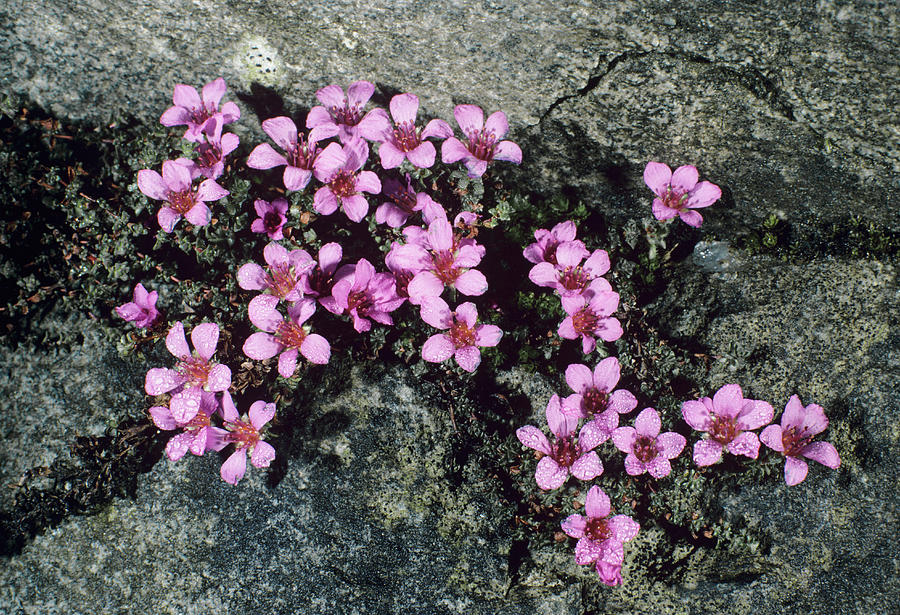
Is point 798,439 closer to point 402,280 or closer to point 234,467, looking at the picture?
point 402,280

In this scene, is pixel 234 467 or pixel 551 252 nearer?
pixel 234 467

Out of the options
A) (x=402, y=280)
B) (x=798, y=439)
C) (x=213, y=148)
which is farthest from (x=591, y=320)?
(x=213, y=148)

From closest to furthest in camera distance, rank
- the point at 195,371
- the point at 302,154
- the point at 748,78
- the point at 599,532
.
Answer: the point at 599,532
the point at 748,78
the point at 195,371
the point at 302,154

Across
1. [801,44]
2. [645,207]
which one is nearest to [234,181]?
[645,207]

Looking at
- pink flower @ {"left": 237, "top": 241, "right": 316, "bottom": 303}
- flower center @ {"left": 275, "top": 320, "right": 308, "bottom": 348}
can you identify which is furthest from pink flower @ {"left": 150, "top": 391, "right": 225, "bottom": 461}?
pink flower @ {"left": 237, "top": 241, "right": 316, "bottom": 303}

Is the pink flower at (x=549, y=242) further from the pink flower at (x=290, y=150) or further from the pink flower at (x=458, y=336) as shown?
the pink flower at (x=290, y=150)
